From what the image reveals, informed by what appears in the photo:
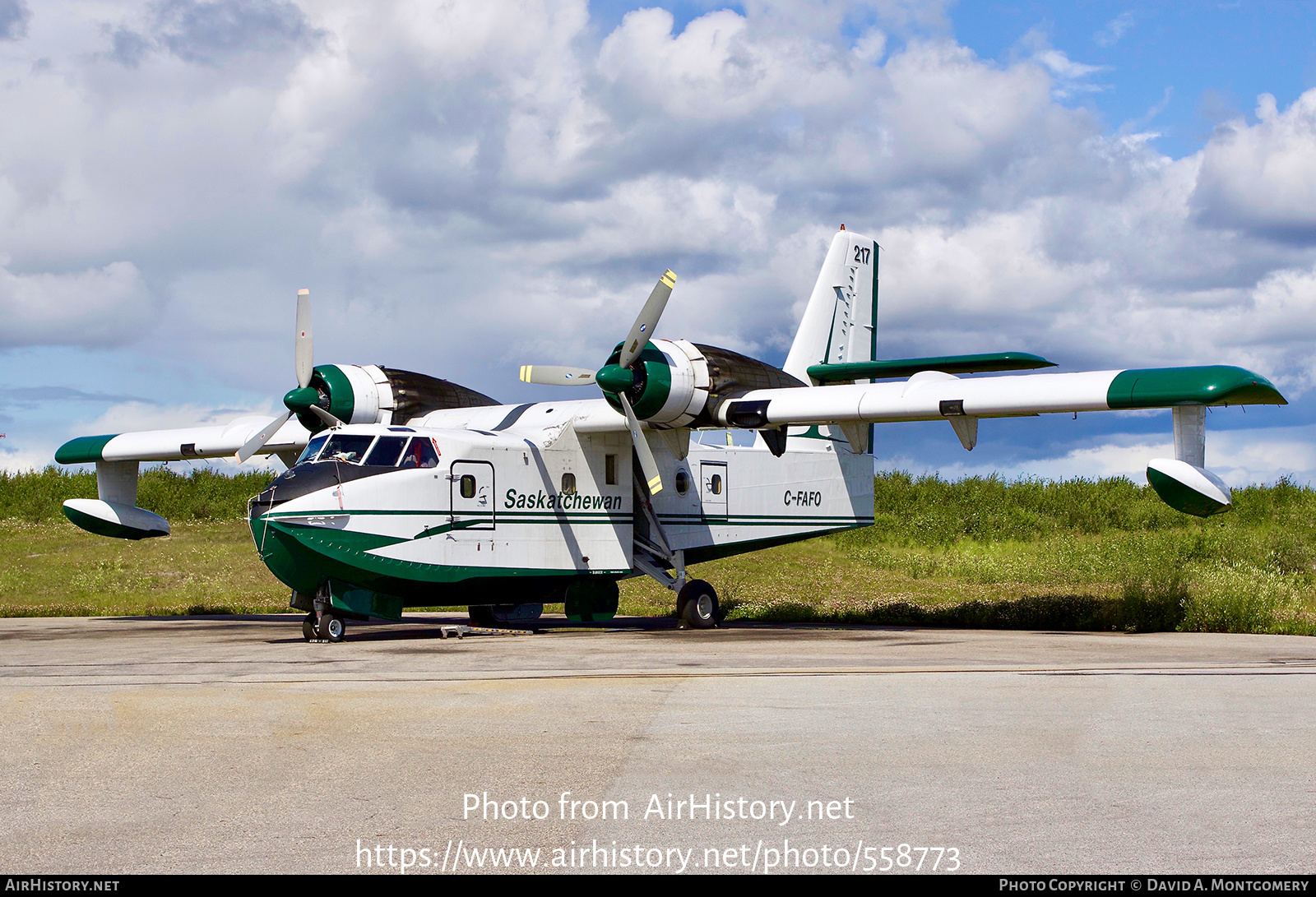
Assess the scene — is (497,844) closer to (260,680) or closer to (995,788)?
(995,788)

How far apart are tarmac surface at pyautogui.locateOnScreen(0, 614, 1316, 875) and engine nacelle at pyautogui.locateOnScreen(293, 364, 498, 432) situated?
25.4ft

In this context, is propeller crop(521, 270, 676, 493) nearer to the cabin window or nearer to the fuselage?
the fuselage

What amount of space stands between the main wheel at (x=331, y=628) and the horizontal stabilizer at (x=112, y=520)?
10072 mm

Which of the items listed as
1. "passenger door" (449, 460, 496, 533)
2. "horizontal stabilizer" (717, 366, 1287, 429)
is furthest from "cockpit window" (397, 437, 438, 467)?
"horizontal stabilizer" (717, 366, 1287, 429)

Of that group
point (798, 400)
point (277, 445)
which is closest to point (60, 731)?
point (798, 400)

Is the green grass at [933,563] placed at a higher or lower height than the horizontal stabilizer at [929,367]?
lower

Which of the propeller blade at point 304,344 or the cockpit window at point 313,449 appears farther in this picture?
the propeller blade at point 304,344

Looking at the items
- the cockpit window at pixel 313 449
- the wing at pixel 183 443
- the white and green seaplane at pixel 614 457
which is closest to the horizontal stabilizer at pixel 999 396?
the white and green seaplane at pixel 614 457

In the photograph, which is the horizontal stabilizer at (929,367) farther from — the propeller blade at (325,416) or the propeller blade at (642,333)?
the propeller blade at (325,416)

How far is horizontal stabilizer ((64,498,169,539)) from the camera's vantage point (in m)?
25.1

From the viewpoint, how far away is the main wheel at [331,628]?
55.5 ft

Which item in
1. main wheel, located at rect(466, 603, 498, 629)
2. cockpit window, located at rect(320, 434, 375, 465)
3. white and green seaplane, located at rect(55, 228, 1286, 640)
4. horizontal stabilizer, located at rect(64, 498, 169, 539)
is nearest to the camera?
white and green seaplane, located at rect(55, 228, 1286, 640)

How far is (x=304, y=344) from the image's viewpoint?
2042cm

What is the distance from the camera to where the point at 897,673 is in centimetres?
1202
